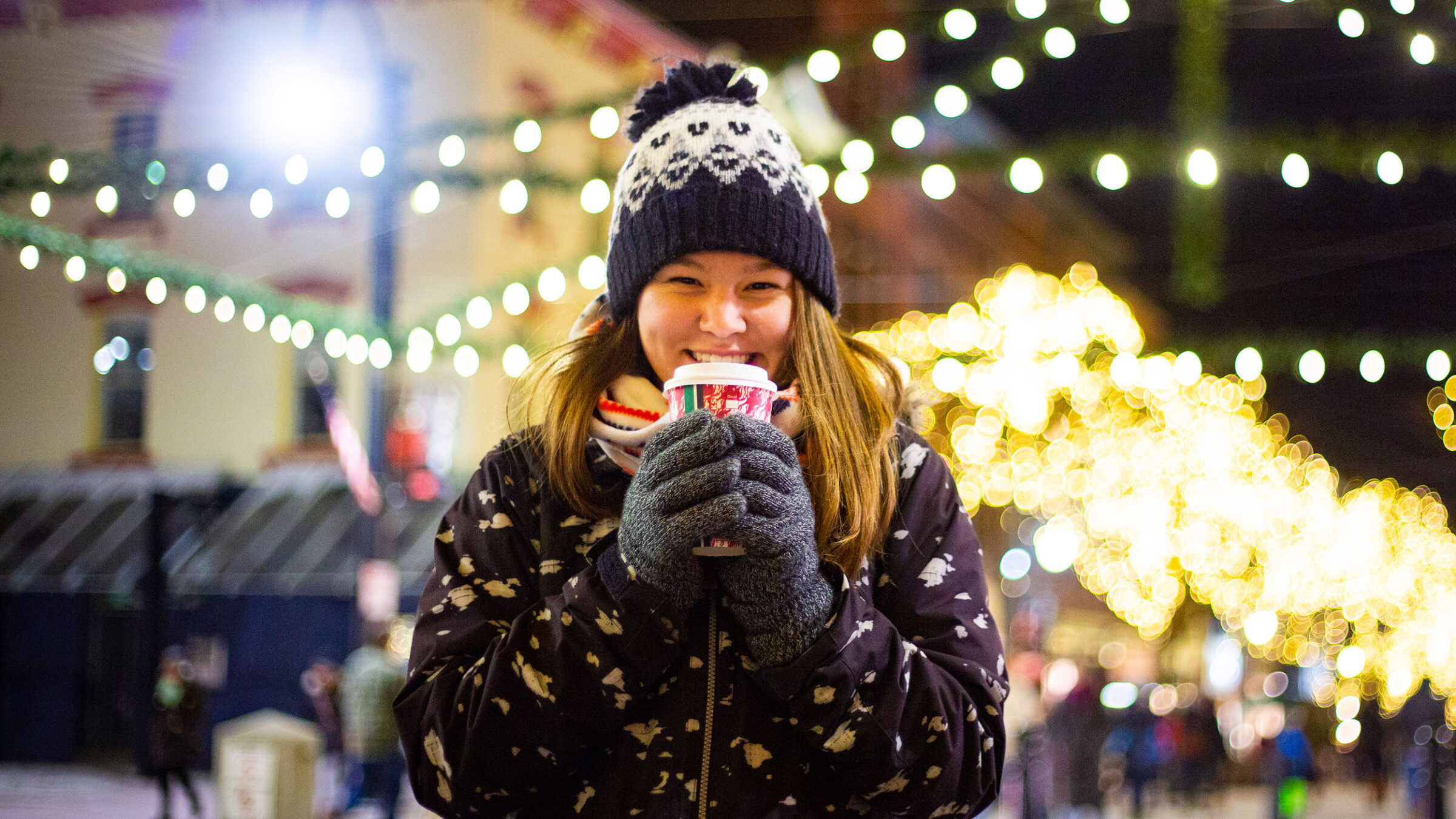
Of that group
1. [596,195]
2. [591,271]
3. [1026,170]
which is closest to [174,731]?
[591,271]

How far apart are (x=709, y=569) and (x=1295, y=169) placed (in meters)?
6.45

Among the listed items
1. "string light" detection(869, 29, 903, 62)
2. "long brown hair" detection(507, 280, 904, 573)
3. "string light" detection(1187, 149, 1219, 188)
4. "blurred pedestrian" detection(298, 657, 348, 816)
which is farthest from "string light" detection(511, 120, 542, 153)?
"blurred pedestrian" detection(298, 657, 348, 816)

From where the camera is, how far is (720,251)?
2.20 m

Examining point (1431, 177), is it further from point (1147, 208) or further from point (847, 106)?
point (1147, 208)

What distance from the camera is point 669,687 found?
204 centimetres

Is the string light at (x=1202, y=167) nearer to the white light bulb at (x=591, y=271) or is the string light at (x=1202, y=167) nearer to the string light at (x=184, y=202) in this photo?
the white light bulb at (x=591, y=271)

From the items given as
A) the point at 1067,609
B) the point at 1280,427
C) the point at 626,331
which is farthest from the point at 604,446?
the point at 1067,609

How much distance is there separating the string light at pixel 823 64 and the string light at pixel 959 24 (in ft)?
2.81

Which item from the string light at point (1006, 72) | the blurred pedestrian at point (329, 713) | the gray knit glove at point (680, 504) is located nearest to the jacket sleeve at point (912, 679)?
the gray knit glove at point (680, 504)

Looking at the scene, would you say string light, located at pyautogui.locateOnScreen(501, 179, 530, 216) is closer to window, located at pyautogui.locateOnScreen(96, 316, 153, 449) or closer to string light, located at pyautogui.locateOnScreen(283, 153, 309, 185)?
string light, located at pyautogui.locateOnScreen(283, 153, 309, 185)

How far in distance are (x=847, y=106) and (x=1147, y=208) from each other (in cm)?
1079

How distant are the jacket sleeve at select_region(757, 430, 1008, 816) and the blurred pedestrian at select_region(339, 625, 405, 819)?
9.21m

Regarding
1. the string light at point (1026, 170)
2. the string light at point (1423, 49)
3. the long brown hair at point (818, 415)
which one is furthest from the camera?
the string light at point (1026, 170)

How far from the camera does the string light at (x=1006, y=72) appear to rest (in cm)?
773
